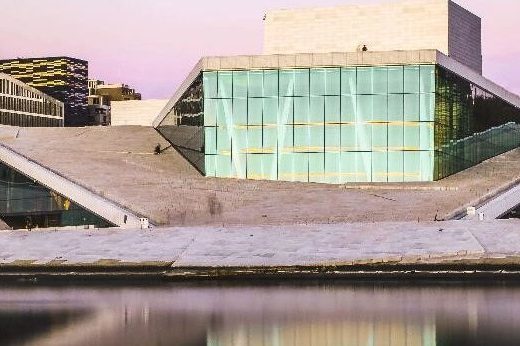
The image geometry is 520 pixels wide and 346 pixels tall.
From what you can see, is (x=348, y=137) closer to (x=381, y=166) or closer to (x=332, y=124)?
(x=332, y=124)

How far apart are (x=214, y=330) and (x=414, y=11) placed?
46.9 m

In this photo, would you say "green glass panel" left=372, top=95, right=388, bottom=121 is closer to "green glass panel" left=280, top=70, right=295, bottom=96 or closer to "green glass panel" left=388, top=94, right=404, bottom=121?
"green glass panel" left=388, top=94, right=404, bottom=121

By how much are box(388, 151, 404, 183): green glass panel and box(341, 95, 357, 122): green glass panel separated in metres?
2.83

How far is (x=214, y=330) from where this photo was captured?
18.1m

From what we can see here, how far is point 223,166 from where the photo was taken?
2103 inches

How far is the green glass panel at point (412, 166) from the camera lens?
51.2 metres

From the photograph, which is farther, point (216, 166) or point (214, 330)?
point (216, 166)

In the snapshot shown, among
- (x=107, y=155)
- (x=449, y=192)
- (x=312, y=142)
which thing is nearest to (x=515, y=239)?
(x=449, y=192)

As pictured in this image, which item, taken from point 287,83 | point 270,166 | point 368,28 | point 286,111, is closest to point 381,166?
point 286,111

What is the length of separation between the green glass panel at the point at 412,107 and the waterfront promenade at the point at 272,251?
16.8 m

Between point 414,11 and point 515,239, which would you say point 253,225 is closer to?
point 515,239

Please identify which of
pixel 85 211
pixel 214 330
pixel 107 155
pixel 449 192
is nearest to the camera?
pixel 214 330

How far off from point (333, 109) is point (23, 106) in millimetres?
Answer: 108380

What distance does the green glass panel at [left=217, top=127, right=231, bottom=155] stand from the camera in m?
53.3
